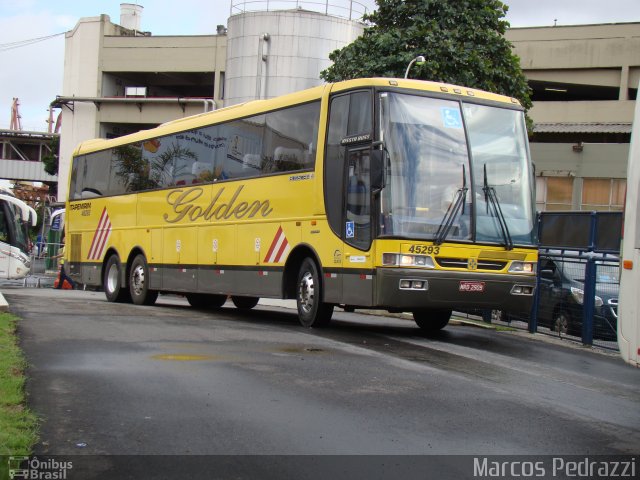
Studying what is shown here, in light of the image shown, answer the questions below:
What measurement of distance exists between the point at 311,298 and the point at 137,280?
7463 mm

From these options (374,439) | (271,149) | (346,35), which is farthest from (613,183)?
(374,439)

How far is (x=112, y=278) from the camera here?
20984 millimetres

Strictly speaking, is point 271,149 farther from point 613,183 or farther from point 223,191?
point 613,183

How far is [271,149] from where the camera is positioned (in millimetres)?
14844

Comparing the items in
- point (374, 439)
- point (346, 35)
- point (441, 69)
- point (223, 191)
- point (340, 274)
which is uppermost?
point (346, 35)

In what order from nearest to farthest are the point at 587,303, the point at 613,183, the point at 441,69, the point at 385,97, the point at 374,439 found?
the point at 374,439 → the point at 385,97 → the point at 587,303 → the point at 441,69 → the point at 613,183

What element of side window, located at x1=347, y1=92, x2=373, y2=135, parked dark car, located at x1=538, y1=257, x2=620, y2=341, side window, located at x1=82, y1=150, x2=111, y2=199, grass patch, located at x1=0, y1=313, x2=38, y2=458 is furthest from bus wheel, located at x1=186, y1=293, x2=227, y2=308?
grass patch, located at x1=0, y1=313, x2=38, y2=458

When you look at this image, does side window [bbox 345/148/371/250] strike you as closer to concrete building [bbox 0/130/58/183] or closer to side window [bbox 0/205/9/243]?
side window [bbox 0/205/9/243]

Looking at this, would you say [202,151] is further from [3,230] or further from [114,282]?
[3,230]

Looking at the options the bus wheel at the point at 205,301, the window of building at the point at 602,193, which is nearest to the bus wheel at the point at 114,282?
the bus wheel at the point at 205,301

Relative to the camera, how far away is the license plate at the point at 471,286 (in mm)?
12172

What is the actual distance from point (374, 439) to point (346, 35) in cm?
4481

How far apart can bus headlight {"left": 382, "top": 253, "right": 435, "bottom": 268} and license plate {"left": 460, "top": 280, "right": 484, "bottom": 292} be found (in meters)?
0.59

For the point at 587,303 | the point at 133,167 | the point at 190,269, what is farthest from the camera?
the point at 133,167
